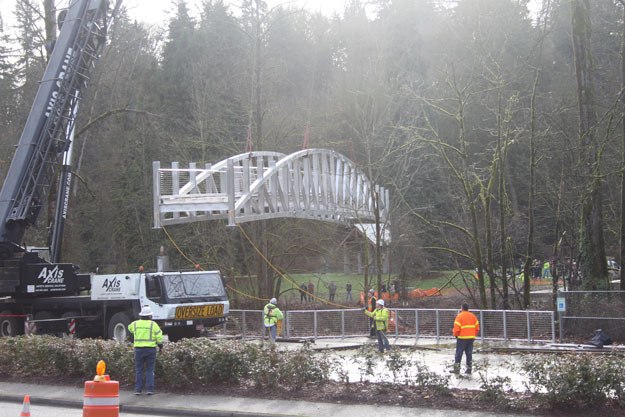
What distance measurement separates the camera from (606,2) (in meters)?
37.4

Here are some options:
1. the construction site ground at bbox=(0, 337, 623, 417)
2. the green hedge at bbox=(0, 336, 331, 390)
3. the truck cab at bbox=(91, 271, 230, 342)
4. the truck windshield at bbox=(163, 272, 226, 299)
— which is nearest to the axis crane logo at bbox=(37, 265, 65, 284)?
the truck cab at bbox=(91, 271, 230, 342)

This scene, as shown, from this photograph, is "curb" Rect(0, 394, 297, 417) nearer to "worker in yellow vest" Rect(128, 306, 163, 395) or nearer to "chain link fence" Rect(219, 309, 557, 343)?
"worker in yellow vest" Rect(128, 306, 163, 395)

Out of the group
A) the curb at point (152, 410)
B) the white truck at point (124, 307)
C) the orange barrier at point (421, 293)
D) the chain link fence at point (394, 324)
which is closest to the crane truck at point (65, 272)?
the white truck at point (124, 307)

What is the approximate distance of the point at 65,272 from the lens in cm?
2572

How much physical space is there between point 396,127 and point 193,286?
10726mm

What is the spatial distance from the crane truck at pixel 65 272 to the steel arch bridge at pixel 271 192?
267 centimetres

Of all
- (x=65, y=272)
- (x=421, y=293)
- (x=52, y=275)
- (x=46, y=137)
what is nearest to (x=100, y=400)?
(x=46, y=137)

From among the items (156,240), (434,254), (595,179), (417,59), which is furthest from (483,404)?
(417,59)

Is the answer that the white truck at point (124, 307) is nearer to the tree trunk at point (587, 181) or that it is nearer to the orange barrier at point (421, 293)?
the tree trunk at point (587, 181)

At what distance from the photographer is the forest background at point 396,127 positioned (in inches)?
1131

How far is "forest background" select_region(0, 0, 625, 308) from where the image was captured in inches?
1131

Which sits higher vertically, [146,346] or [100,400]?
[146,346]

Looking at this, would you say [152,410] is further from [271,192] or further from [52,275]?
[52,275]

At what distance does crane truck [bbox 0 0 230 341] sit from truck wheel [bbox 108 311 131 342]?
33mm
